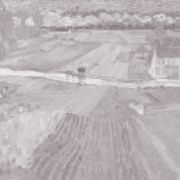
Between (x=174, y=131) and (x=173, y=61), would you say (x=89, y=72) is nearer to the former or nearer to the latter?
(x=173, y=61)

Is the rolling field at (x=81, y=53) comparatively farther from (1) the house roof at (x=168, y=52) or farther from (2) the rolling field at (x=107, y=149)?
(2) the rolling field at (x=107, y=149)

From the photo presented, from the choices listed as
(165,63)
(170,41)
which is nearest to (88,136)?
(165,63)

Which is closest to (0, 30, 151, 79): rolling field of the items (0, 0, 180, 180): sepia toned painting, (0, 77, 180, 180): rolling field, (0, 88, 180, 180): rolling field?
(0, 0, 180, 180): sepia toned painting

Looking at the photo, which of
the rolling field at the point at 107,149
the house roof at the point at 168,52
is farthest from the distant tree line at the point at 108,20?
the rolling field at the point at 107,149

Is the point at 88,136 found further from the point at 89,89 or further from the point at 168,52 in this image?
the point at 168,52

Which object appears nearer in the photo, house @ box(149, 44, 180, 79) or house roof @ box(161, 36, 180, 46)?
house @ box(149, 44, 180, 79)

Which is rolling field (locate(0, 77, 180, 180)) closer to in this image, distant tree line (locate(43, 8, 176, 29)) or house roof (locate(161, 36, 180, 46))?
house roof (locate(161, 36, 180, 46))

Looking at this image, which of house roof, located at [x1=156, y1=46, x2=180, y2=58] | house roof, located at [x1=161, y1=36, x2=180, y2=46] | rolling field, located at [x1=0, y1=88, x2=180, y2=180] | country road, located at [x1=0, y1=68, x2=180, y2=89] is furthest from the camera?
house roof, located at [x1=161, y1=36, x2=180, y2=46]

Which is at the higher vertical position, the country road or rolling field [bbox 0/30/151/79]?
rolling field [bbox 0/30/151/79]
